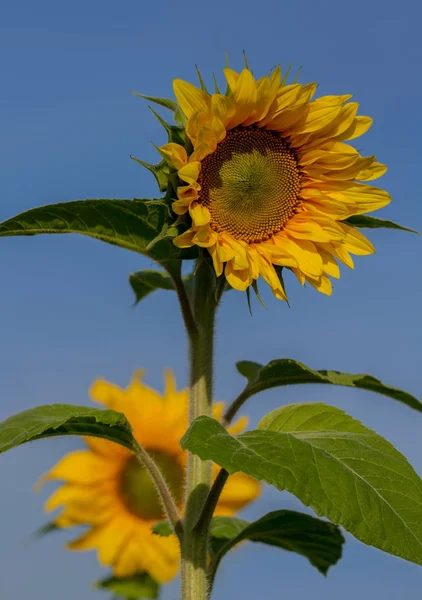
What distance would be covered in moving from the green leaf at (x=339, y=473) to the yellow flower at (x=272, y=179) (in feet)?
1.66

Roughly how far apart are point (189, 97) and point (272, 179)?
478 millimetres

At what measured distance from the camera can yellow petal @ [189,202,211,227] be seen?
2.60 metres

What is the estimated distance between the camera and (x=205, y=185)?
9.05 feet

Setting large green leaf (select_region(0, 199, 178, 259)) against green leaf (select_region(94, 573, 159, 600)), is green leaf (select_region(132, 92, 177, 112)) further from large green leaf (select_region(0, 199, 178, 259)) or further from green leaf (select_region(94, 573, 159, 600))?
green leaf (select_region(94, 573, 159, 600))

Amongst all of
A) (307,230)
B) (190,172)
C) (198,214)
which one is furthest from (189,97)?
(307,230)

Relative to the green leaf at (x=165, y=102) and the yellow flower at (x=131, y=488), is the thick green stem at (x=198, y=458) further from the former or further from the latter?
the yellow flower at (x=131, y=488)

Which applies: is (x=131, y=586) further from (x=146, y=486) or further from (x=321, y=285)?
(x=321, y=285)

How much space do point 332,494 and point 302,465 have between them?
11 centimetres

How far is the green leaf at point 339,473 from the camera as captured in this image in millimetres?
2217

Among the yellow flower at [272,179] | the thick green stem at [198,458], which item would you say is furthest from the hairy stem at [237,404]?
the yellow flower at [272,179]

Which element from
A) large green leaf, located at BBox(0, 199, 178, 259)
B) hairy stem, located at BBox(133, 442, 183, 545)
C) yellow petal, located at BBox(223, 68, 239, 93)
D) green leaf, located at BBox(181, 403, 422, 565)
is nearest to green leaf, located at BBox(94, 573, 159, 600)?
hairy stem, located at BBox(133, 442, 183, 545)

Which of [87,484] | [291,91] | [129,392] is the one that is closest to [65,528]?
[87,484]

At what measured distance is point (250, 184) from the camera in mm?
2873

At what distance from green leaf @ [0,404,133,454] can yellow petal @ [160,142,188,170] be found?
0.78m
